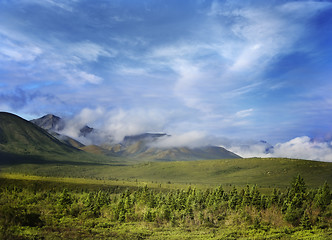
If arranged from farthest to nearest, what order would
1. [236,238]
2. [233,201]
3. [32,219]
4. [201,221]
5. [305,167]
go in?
[305,167]
[233,201]
[201,221]
[32,219]
[236,238]

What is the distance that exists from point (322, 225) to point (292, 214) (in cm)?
306

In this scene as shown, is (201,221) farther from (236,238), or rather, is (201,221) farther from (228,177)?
(228,177)

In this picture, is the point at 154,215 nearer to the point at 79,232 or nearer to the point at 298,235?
the point at 79,232

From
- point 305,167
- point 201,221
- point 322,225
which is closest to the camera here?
point 322,225

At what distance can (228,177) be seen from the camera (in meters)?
192

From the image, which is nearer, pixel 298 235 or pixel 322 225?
pixel 298 235

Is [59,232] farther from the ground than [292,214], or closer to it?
closer to it

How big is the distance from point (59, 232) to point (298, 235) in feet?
73.5

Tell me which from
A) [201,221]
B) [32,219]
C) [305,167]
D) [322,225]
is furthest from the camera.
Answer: [305,167]

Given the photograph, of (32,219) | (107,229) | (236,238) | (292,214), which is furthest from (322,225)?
(32,219)

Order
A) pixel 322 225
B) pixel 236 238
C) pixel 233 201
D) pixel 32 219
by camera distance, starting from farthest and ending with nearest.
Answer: pixel 233 201
pixel 322 225
pixel 32 219
pixel 236 238

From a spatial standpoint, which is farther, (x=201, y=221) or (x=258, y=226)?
(x=201, y=221)

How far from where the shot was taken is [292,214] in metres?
31.4

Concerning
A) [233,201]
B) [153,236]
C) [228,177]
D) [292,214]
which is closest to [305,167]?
[228,177]
